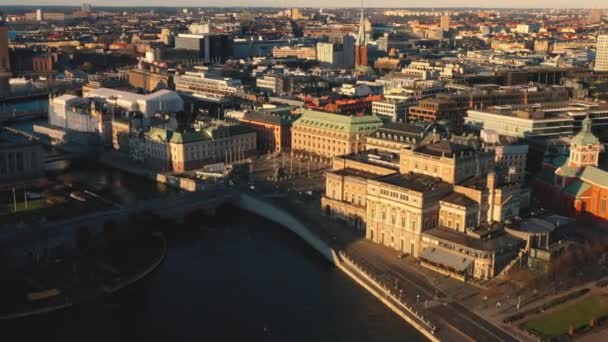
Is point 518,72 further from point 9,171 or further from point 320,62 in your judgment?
point 9,171

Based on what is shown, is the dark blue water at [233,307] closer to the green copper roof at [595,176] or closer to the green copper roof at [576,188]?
the green copper roof at [576,188]

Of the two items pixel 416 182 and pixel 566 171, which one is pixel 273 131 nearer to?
pixel 416 182

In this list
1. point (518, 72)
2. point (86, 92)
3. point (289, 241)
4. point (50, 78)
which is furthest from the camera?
point (50, 78)

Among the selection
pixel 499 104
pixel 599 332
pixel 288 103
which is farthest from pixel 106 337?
pixel 499 104

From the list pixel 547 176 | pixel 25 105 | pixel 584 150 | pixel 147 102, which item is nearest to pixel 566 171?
pixel 584 150

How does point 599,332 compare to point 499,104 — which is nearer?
point 599,332

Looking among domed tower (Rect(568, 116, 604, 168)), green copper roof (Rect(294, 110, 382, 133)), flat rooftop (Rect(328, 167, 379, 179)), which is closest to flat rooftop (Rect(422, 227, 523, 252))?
flat rooftop (Rect(328, 167, 379, 179))

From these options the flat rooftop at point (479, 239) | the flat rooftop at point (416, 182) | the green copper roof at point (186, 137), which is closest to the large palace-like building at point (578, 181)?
the flat rooftop at point (479, 239)

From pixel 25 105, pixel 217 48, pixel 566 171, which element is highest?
pixel 217 48
